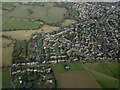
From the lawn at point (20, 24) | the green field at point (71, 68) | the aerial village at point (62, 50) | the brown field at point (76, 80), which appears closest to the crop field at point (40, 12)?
the lawn at point (20, 24)

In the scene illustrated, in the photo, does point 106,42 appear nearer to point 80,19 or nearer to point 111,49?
point 111,49

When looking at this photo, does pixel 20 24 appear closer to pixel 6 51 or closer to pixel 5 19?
pixel 5 19

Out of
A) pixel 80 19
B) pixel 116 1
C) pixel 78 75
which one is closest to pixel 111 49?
pixel 78 75

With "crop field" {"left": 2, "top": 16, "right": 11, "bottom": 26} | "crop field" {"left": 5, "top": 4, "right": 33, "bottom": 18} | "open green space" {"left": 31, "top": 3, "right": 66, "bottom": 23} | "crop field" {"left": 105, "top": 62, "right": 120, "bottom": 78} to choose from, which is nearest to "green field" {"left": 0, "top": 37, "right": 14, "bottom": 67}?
"crop field" {"left": 2, "top": 16, "right": 11, "bottom": 26}

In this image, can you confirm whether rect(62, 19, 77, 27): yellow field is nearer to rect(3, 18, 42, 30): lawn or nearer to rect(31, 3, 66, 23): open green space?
rect(31, 3, 66, 23): open green space

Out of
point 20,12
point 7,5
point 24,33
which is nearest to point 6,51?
point 24,33

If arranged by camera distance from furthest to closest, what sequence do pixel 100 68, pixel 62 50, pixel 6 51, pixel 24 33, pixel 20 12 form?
pixel 20 12 < pixel 24 33 < pixel 62 50 < pixel 6 51 < pixel 100 68
